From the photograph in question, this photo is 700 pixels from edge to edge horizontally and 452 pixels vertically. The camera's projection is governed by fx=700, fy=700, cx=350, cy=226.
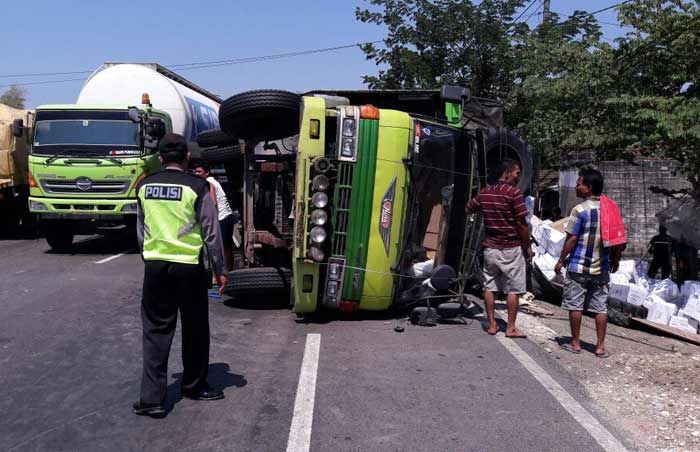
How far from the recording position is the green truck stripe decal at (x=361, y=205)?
7.04 meters

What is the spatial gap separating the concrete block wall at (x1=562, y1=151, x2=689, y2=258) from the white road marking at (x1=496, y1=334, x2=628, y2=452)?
8.21 m

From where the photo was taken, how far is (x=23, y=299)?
8.69 meters

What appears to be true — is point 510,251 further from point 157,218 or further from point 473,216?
point 157,218

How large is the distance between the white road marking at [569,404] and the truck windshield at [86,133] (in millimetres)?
8752

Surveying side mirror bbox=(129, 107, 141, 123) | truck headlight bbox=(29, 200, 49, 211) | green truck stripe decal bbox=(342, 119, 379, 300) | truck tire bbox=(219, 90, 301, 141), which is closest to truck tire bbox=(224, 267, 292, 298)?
Result: green truck stripe decal bbox=(342, 119, 379, 300)

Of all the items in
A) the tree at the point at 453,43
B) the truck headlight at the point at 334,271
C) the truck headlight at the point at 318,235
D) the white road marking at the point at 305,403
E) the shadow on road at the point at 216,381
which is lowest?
the shadow on road at the point at 216,381

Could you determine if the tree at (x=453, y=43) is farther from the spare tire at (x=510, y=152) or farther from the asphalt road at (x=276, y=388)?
the asphalt road at (x=276, y=388)

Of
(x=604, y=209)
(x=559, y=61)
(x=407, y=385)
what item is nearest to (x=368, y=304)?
(x=407, y=385)

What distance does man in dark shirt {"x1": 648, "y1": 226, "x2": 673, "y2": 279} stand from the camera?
32.5 feet

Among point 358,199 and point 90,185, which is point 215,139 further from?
point 358,199

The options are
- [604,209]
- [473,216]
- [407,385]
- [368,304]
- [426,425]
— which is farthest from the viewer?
[473,216]

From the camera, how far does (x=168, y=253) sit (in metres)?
4.72

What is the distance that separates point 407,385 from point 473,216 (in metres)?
3.11

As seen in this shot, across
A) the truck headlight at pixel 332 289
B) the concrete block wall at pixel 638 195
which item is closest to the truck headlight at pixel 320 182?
the truck headlight at pixel 332 289
